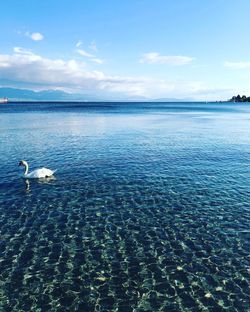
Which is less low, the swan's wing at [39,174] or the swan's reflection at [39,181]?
the swan's wing at [39,174]

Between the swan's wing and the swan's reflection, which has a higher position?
the swan's wing

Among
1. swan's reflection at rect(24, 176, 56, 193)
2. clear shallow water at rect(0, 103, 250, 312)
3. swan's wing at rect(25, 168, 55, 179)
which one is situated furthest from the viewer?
swan's wing at rect(25, 168, 55, 179)

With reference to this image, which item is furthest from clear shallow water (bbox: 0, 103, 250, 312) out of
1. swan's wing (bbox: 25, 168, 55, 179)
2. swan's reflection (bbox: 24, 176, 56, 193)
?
swan's wing (bbox: 25, 168, 55, 179)

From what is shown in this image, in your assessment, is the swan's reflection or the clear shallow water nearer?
the clear shallow water

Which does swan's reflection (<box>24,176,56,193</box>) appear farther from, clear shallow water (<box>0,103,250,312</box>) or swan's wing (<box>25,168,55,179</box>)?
swan's wing (<box>25,168,55,179</box>)

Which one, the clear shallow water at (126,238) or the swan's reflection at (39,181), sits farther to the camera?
the swan's reflection at (39,181)

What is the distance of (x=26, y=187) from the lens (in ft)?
87.9

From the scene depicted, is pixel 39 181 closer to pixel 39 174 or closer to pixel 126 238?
pixel 39 174

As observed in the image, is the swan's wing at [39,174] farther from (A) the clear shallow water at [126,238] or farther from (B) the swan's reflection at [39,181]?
(A) the clear shallow water at [126,238]

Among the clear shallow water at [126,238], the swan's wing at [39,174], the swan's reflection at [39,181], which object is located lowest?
the clear shallow water at [126,238]

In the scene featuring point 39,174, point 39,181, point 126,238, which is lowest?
point 126,238

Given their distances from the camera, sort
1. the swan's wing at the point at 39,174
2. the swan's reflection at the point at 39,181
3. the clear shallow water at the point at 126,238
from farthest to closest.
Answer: the swan's wing at the point at 39,174 → the swan's reflection at the point at 39,181 → the clear shallow water at the point at 126,238

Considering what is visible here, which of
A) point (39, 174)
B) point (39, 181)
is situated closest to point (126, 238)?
point (39, 181)

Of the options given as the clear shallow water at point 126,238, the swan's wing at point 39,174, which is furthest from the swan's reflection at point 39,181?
the swan's wing at point 39,174
